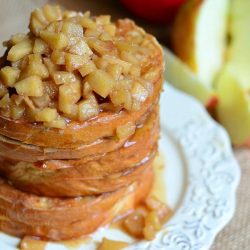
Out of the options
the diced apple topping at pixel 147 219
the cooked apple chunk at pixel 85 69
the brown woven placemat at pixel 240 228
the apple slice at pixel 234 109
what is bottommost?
the brown woven placemat at pixel 240 228

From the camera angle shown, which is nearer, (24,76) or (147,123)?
(24,76)

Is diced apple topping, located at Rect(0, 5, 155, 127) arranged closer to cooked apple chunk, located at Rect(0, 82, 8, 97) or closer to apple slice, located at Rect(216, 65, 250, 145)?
cooked apple chunk, located at Rect(0, 82, 8, 97)

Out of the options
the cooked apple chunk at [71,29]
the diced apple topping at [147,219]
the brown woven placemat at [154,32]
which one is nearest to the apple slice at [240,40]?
the brown woven placemat at [154,32]

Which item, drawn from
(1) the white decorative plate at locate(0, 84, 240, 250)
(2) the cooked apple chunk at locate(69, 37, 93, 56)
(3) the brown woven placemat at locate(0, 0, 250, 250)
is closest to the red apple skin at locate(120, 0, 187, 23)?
(3) the brown woven placemat at locate(0, 0, 250, 250)

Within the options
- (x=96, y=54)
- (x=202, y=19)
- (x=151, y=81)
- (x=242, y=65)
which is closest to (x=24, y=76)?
(x=96, y=54)

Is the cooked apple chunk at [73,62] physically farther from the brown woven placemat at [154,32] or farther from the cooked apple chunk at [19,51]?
the brown woven placemat at [154,32]

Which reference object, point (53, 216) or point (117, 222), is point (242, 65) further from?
point (53, 216)
